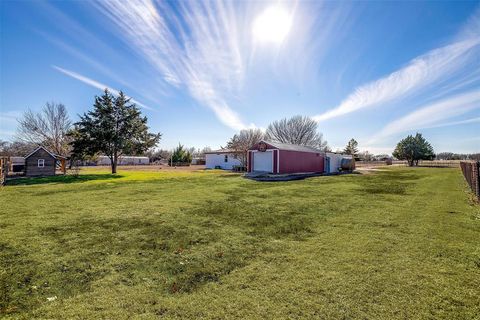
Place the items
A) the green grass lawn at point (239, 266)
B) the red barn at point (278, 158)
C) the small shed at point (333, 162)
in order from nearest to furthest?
the green grass lawn at point (239, 266), the red barn at point (278, 158), the small shed at point (333, 162)

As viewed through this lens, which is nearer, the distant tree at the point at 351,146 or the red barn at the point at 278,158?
the red barn at the point at 278,158

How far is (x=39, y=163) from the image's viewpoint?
2239 cm

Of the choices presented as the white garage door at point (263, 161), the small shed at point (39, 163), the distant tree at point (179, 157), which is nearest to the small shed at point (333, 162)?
the white garage door at point (263, 161)

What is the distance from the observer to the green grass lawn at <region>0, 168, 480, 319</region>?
2.59 metres

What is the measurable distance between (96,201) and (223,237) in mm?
6517

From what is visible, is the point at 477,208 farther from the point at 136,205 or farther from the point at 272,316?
the point at 136,205

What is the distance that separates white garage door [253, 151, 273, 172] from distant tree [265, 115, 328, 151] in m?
27.7

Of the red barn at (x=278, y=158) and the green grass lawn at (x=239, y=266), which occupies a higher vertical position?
the red barn at (x=278, y=158)

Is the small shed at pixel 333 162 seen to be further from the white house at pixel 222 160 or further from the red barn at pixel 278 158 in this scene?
the white house at pixel 222 160

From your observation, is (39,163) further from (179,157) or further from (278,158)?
(179,157)

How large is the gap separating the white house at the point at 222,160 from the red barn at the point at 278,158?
38.6 ft

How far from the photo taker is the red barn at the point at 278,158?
2278 centimetres

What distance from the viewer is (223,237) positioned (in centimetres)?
499

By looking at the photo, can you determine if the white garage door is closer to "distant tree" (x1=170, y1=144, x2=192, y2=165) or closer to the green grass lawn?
the green grass lawn
